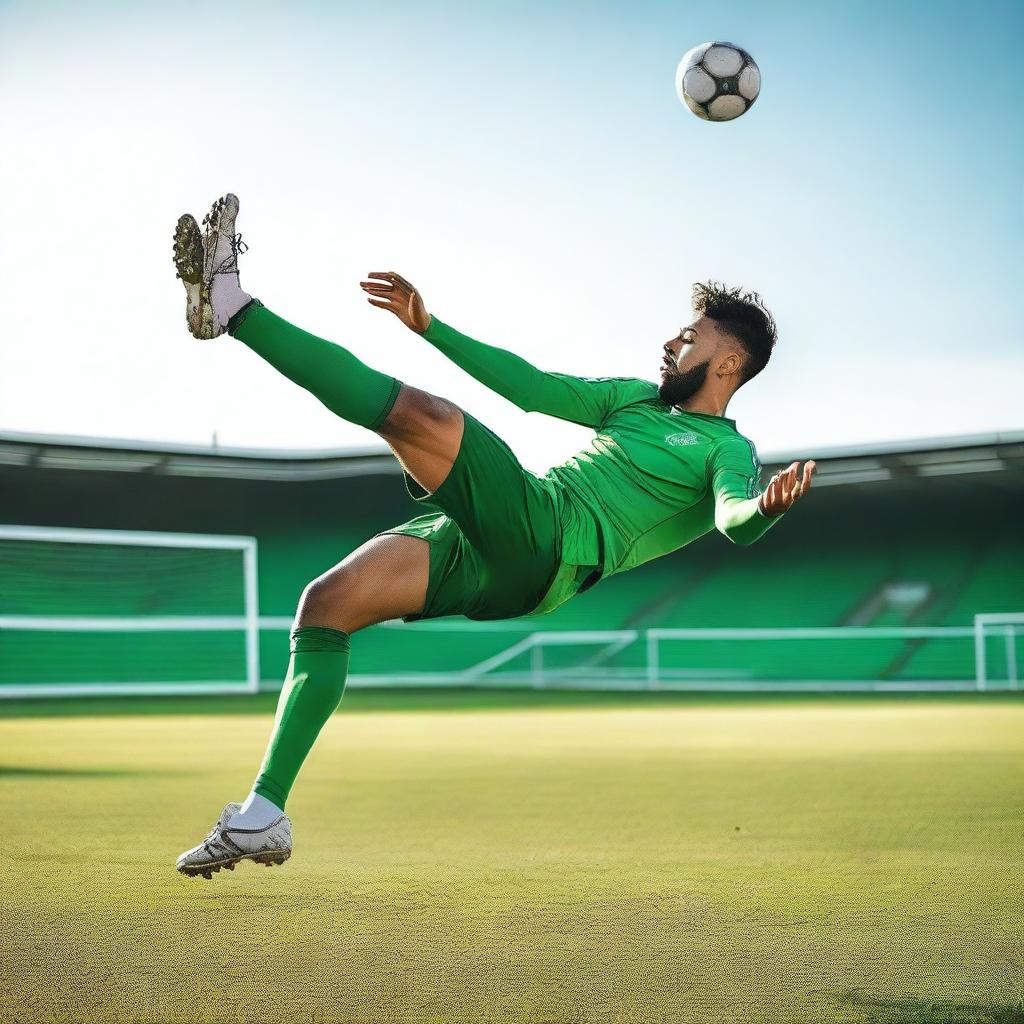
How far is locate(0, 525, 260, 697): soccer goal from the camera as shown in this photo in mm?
22766

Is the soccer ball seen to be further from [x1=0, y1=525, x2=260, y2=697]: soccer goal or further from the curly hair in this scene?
[x1=0, y1=525, x2=260, y2=697]: soccer goal

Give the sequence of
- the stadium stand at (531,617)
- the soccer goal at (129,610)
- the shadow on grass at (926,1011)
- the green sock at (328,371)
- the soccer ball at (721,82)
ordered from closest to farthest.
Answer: the shadow on grass at (926,1011), the green sock at (328,371), the soccer ball at (721,82), the soccer goal at (129,610), the stadium stand at (531,617)

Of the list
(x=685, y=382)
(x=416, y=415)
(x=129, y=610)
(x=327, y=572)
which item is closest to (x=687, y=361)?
(x=685, y=382)

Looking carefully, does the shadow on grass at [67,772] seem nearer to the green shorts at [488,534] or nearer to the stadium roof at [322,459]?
the green shorts at [488,534]

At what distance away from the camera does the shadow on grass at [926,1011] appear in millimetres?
2805

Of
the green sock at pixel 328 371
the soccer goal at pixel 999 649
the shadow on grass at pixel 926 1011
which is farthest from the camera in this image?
the soccer goal at pixel 999 649

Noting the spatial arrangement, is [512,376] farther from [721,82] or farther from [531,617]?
[531,617]

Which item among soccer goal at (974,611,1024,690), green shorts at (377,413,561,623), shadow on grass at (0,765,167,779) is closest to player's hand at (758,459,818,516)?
green shorts at (377,413,561,623)

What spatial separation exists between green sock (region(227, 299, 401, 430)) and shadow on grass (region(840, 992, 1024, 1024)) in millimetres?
1809

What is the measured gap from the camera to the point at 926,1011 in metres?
2.88

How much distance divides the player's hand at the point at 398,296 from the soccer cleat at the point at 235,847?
149cm

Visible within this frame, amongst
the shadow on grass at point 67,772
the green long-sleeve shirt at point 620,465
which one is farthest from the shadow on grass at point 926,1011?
the shadow on grass at point 67,772

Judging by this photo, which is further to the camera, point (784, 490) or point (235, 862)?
point (235, 862)

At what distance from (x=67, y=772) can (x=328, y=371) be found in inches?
228
